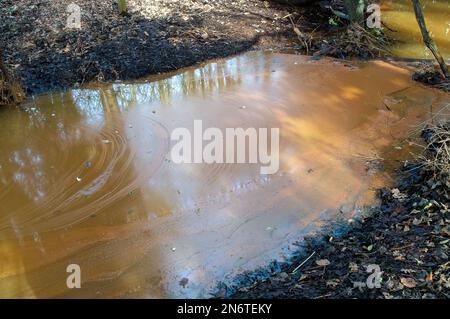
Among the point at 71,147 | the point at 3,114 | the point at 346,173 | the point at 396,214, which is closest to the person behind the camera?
the point at 396,214

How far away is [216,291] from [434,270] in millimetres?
1707

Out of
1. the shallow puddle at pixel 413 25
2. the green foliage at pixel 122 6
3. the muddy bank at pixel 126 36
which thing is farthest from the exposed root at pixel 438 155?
the green foliage at pixel 122 6

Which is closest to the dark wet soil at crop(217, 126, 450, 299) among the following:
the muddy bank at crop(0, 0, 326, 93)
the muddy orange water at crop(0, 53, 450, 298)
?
the muddy orange water at crop(0, 53, 450, 298)

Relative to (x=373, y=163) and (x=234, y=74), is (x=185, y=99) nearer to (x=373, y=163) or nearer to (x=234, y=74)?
(x=234, y=74)

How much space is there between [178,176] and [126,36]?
11.9ft

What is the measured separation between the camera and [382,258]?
12.5 feet

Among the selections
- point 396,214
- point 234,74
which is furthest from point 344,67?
point 396,214

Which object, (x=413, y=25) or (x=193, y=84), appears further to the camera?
(x=413, y=25)

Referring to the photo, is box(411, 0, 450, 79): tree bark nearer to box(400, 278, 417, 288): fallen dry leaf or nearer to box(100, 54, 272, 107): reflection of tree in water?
box(100, 54, 272, 107): reflection of tree in water

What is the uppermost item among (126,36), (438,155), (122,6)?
(122,6)

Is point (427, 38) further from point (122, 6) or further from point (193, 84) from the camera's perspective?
point (122, 6)

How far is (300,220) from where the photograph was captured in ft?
14.9

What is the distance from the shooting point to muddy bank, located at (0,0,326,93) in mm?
7102

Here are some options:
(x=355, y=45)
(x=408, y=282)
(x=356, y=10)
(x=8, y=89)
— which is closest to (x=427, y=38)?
(x=355, y=45)
